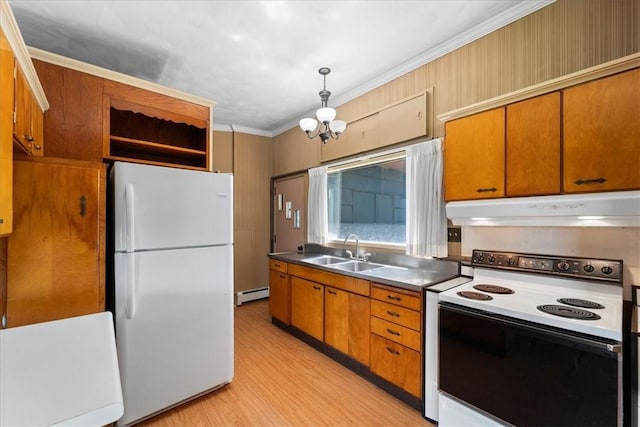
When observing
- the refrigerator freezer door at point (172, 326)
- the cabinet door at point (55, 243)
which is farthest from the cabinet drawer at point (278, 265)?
the cabinet door at point (55, 243)

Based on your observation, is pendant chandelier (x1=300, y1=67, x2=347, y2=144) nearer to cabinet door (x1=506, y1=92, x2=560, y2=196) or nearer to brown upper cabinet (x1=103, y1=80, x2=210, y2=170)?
brown upper cabinet (x1=103, y1=80, x2=210, y2=170)

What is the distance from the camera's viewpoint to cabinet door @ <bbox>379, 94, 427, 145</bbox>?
262 centimetres

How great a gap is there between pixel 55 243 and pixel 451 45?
125 inches

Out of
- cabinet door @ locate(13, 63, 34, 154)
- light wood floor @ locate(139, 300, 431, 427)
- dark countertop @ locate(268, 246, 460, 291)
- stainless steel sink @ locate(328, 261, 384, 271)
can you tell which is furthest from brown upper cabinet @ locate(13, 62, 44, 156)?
stainless steel sink @ locate(328, 261, 384, 271)

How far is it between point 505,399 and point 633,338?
66 cm

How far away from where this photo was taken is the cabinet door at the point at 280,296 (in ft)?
11.1

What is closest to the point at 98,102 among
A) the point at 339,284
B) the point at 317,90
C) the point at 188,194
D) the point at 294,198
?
the point at 188,194

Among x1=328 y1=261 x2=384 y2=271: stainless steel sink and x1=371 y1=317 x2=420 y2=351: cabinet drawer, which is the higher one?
x1=328 y1=261 x2=384 y2=271: stainless steel sink

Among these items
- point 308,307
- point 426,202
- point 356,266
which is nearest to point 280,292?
point 308,307

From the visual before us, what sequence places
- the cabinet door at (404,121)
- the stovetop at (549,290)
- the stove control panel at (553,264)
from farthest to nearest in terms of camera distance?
1. the cabinet door at (404,121)
2. the stove control panel at (553,264)
3. the stovetop at (549,290)

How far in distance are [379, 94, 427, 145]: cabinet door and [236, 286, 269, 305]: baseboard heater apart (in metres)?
3.21

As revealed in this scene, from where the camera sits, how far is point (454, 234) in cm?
243

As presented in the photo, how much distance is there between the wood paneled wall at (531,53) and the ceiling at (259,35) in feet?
0.35

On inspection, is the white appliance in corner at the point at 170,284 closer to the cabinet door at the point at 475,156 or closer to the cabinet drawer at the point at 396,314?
the cabinet drawer at the point at 396,314
